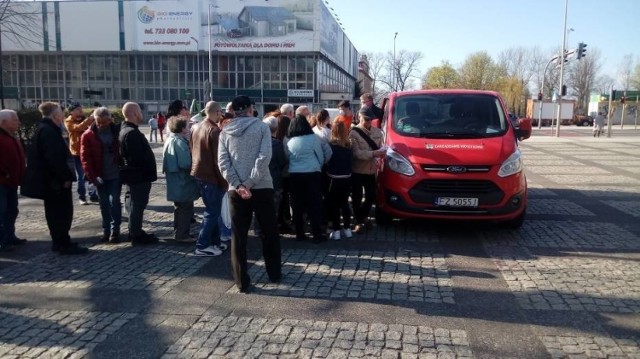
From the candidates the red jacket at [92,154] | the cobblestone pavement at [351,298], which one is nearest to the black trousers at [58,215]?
the cobblestone pavement at [351,298]

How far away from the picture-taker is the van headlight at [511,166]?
23.4 ft

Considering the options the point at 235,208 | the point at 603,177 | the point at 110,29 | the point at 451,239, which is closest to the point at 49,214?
the point at 235,208

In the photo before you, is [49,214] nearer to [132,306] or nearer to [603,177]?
[132,306]

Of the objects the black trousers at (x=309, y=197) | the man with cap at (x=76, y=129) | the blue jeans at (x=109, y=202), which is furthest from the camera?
the man with cap at (x=76, y=129)

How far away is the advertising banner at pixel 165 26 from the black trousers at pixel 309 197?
5754 centimetres

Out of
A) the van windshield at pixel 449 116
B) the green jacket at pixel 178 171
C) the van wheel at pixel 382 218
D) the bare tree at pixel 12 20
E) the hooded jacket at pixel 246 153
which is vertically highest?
the bare tree at pixel 12 20

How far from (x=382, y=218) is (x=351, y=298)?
3.24m

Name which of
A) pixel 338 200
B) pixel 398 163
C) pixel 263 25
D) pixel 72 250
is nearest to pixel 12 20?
pixel 72 250

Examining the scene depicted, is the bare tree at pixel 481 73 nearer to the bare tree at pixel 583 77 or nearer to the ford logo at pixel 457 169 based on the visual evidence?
the bare tree at pixel 583 77

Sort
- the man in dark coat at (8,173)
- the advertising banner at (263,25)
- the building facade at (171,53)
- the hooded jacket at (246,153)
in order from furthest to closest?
the building facade at (171,53) < the advertising banner at (263,25) < the man in dark coat at (8,173) < the hooded jacket at (246,153)

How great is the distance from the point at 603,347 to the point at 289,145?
14.0 ft

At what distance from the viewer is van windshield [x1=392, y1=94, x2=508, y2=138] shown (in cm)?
798

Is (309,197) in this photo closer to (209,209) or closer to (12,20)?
(209,209)

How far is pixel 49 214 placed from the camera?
21.6 ft
